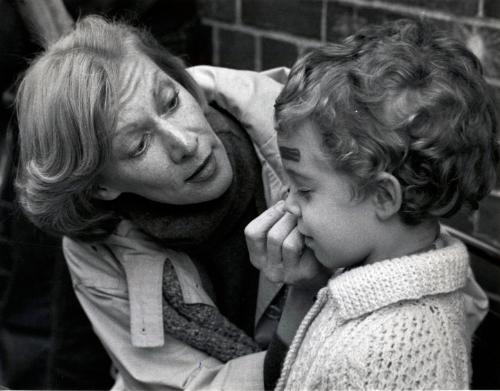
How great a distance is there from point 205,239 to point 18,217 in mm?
551

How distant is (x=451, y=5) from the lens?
258 centimetres

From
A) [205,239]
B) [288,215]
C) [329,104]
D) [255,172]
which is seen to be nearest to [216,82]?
[255,172]

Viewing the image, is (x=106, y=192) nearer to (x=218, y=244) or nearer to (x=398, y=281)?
(x=218, y=244)

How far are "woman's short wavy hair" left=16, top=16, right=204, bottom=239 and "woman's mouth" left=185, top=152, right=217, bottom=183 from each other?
0.20m

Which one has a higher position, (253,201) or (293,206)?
(293,206)

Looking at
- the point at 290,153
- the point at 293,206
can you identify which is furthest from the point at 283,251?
the point at 290,153

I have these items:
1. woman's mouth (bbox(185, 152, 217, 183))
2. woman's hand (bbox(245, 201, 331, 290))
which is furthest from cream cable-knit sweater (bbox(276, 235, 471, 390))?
woman's mouth (bbox(185, 152, 217, 183))

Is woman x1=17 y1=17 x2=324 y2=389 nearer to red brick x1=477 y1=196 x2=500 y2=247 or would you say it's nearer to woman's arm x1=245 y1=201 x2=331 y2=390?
woman's arm x1=245 y1=201 x2=331 y2=390

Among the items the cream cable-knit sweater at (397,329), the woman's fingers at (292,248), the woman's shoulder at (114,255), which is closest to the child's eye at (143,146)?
the woman's shoulder at (114,255)

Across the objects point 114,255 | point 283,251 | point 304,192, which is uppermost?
point 304,192

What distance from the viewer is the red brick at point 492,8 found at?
2.47 metres

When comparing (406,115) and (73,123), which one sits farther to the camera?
(73,123)

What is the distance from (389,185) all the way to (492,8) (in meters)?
1.11

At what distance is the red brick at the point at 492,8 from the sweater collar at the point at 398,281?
3.46 feet
